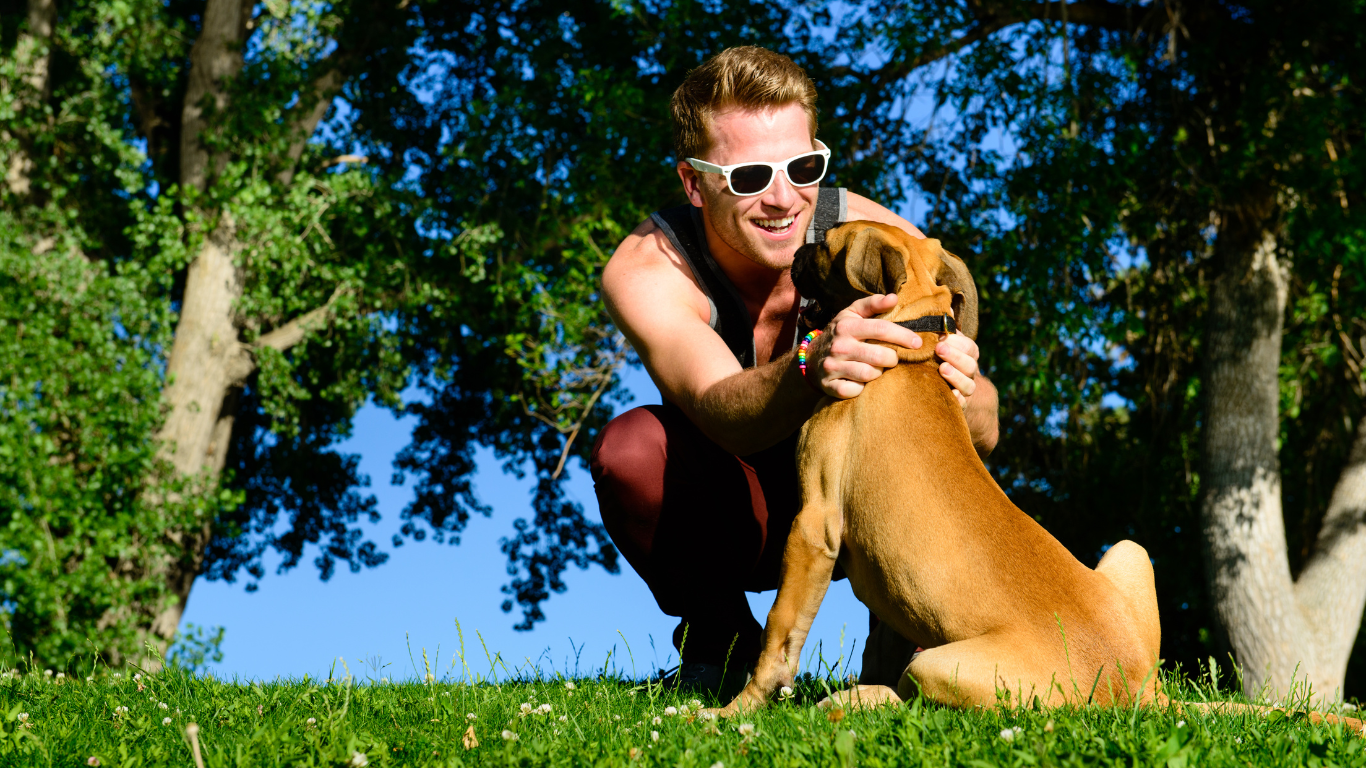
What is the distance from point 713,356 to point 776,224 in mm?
810

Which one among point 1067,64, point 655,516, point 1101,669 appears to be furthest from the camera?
point 1067,64

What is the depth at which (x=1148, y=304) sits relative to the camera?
1283 centimetres

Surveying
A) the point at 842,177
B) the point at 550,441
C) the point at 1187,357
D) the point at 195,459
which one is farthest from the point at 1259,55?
the point at 195,459

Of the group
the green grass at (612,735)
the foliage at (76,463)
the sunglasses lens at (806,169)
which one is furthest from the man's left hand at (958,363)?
the foliage at (76,463)

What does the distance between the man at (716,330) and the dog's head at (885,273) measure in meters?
0.29

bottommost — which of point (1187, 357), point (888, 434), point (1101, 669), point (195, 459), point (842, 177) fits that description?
point (1101, 669)

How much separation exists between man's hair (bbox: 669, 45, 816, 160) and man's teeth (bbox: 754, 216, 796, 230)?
412 millimetres

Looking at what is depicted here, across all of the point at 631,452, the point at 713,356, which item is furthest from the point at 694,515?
the point at 713,356

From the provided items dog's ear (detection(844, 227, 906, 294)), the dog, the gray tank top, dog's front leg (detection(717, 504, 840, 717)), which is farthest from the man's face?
dog's front leg (detection(717, 504, 840, 717))

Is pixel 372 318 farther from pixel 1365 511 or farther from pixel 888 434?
pixel 1365 511

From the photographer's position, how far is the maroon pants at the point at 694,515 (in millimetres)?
4258

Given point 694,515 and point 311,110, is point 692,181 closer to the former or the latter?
point 694,515

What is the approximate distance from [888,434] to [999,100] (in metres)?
8.34

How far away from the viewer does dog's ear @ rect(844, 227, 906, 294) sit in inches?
149
